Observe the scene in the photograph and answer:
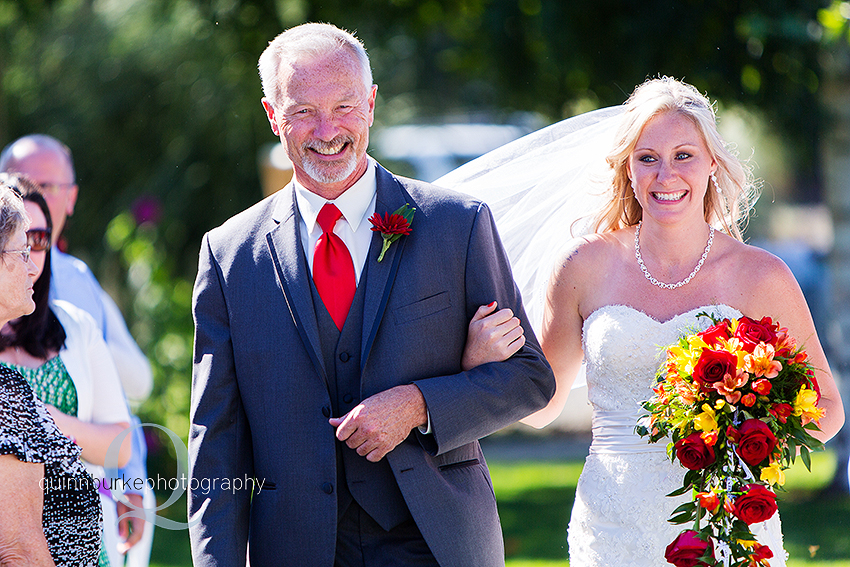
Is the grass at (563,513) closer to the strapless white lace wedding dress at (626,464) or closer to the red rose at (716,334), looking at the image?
the strapless white lace wedding dress at (626,464)

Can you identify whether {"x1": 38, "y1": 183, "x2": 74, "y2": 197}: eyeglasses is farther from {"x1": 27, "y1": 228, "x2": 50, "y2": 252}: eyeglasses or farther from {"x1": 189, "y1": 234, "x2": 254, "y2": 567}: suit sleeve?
{"x1": 189, "y1": 234, "x2": 254, "y2": 567}: suit sleeve

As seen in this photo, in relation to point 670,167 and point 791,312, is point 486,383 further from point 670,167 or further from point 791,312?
point 791,312

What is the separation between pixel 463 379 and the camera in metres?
3.16

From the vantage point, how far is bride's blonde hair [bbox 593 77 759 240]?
12.4 feet

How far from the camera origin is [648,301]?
3795mm

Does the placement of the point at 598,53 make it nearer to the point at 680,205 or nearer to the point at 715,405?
the point at 680,205

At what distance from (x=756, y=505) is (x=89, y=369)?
→ 2.61 metres

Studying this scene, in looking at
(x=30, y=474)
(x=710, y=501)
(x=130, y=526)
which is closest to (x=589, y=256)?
(x=710, y=501)

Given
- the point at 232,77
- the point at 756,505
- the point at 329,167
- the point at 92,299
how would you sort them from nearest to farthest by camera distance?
the point at 756,505, the point at 329,167, the point at 92,299, the point at 232,77

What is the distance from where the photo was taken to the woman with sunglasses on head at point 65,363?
3.97 metres

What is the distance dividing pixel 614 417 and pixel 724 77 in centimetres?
466

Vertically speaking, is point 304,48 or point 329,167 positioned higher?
point 304,48

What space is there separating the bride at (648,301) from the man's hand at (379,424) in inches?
32.8

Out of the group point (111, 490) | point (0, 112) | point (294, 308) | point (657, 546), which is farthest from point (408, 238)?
point (0, 112)
